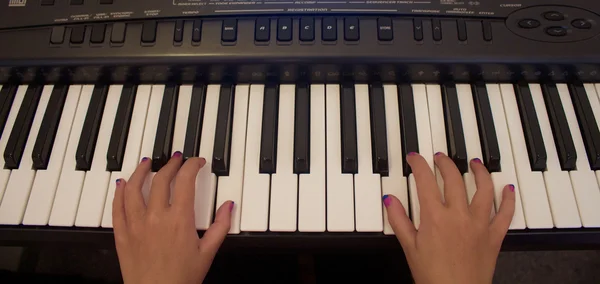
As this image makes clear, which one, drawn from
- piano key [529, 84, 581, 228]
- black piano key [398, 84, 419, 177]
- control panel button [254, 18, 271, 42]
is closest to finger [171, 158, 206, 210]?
control panel button [254, 18, 271, 42]

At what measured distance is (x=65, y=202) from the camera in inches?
30.8

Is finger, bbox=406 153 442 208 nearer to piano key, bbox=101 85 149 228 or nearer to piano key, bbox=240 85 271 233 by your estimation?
piano key, bbox=240 85 271 233

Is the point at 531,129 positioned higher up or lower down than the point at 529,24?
lower down

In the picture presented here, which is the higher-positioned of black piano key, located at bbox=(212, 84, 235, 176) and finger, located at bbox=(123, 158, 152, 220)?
black piano key, located at bbox=(212, 84, 235, 176)

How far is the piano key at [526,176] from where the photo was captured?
29.4 inches

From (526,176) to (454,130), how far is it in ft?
0.46

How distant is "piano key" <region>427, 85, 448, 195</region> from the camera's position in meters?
0.80

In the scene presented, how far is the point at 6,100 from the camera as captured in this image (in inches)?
34.6

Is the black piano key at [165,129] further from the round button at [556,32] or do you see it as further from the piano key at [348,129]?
the round button at [556,32]

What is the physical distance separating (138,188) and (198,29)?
0.96 feet

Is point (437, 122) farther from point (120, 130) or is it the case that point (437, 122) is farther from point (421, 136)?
point (120, 130)

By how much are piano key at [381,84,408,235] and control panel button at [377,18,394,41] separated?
10cm

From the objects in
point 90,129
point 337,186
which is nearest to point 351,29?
point 337,186

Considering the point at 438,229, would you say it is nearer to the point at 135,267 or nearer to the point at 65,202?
the point at 135,267
